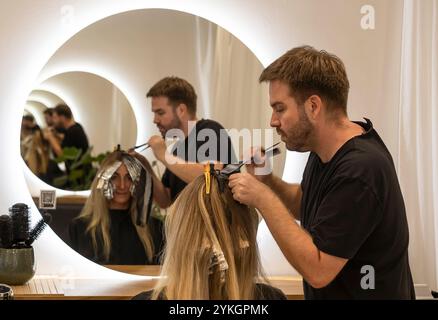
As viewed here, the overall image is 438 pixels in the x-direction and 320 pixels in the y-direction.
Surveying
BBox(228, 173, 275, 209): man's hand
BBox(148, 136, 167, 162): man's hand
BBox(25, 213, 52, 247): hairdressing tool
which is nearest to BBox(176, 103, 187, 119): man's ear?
BBox(148, 136, 167, 162): man's hand

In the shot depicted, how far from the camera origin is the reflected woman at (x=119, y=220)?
2299mm

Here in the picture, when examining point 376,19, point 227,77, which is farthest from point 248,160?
point 376,19

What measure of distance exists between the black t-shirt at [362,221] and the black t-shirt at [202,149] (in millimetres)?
551

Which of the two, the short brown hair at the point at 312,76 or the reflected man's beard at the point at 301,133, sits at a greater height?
the short brown hair at the point at 312,76

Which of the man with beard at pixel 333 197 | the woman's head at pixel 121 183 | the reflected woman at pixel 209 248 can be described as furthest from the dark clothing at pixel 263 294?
the woman's head at pixel 121 183

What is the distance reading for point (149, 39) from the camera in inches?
90.7

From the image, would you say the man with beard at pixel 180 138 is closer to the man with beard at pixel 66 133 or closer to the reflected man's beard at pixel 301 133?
the man with beard at pixel 66 133

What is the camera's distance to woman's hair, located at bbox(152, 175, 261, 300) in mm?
1616

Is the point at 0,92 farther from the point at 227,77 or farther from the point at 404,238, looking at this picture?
the point at 404,238

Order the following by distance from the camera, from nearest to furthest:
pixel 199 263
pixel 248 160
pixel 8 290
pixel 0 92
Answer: pixel 199 263 → pixel 8 290 → pixel 248 160 → pixel 0 92

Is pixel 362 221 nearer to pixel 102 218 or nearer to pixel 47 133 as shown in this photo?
pixel 102 218

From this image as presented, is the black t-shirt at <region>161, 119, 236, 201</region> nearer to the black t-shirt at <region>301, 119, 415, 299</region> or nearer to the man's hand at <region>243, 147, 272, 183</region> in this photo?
the man's hand at <region>243, 147, 272, 183</region>

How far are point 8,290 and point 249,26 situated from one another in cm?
115

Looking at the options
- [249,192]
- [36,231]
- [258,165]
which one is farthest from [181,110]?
[249,192]
